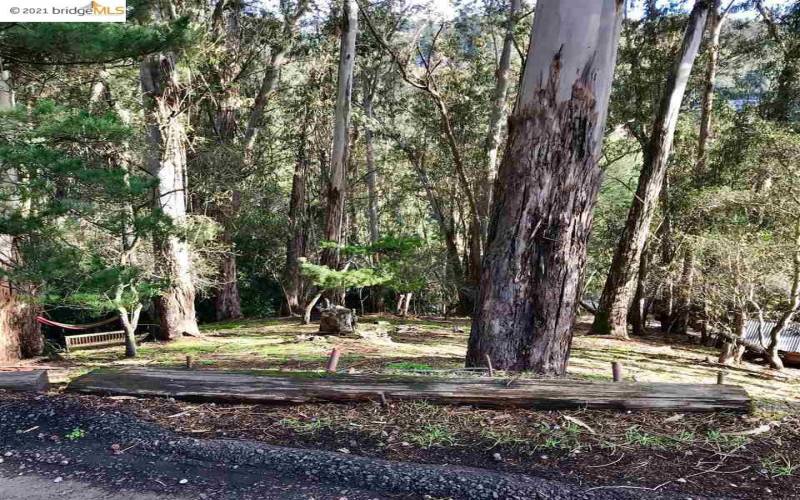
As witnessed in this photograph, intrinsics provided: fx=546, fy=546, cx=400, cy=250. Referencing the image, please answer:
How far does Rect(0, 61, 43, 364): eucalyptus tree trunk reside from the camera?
22.0ft

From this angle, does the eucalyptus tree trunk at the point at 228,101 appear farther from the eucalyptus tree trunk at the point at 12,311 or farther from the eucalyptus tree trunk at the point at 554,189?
the eucalyptus tree trunk at the point at 554,189

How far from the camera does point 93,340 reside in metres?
13.7

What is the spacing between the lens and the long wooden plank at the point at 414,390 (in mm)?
3641

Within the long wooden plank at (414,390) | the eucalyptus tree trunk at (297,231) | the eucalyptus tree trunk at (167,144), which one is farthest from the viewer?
the eucalyptus tree trunk at (297,231)

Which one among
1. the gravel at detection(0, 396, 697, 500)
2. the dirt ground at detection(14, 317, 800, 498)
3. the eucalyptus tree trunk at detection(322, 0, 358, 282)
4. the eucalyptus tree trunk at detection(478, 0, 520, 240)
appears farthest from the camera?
the eucalyptus tree trunk at detection(478, 0, 520, 240)

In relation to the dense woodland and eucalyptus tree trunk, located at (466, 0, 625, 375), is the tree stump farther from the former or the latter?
eucalyptus tree trunk, located at (466, 0, 625, 375)

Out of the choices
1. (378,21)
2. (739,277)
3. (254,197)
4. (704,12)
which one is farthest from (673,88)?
(254,197)

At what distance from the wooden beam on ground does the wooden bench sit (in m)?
8.07

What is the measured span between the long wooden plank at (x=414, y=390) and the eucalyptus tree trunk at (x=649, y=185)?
8.73 m

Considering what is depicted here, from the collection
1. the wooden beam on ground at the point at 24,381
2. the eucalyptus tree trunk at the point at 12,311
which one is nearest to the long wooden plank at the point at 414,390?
the wooden beam on ground at the point at 24,381

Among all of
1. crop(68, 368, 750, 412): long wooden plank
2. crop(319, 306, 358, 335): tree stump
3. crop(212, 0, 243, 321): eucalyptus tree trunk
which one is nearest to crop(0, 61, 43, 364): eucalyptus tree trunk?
crop(68, 368, 750, 412): long wooden plank

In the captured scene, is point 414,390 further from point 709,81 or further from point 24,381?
point 709,81

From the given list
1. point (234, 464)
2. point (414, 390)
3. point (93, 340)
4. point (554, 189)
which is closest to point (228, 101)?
point (93, 340)

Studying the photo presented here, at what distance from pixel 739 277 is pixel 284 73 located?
14845 mm
